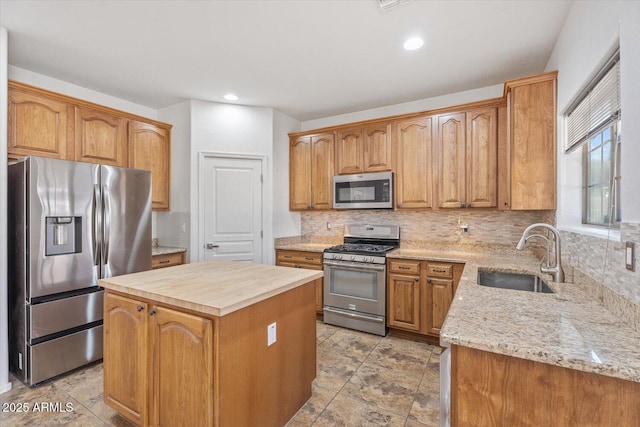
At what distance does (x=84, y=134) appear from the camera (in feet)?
9.43

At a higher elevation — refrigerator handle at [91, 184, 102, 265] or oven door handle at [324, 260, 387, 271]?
refrigerator handle at [91, 184, 102, 265]

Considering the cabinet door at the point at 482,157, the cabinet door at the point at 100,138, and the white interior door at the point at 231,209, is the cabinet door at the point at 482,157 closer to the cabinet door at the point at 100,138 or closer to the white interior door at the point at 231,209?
the white interior door at the point at 231,209

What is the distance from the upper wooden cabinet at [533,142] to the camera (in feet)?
7.43

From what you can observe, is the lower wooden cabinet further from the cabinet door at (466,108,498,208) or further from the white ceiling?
the white ceiling

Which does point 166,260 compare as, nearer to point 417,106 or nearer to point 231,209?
point 231,209

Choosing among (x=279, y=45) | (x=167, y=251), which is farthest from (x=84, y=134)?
(x=279, y=45)

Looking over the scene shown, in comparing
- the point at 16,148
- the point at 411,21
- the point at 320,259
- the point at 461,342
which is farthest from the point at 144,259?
the point at 411,21

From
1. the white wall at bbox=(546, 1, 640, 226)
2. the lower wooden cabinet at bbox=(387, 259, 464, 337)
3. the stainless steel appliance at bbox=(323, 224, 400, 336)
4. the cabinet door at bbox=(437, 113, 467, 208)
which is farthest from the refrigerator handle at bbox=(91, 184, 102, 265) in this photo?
the white wall at bbox=(546, 1, 640, 226)

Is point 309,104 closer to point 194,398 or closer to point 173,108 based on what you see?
point 173,108

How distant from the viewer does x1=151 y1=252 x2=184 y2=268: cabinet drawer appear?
316 cm

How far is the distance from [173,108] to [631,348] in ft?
14.3

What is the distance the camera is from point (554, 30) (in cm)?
213

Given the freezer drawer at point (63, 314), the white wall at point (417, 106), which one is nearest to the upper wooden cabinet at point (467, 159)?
the white wall at point (417, 106)

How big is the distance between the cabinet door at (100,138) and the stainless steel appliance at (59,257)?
58 cm
